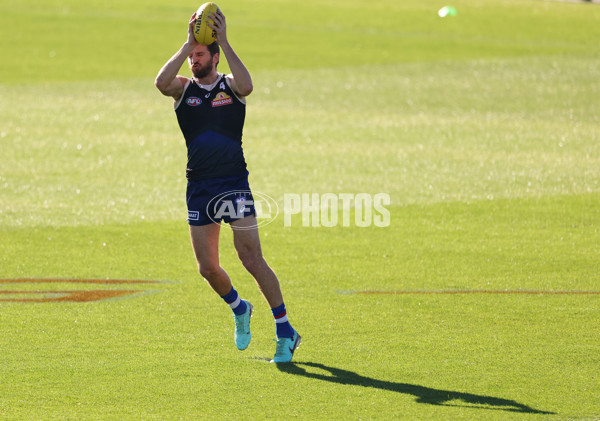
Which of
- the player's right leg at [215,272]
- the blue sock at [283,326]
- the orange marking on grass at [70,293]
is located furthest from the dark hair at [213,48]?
the orange marking on grass at [70,293]

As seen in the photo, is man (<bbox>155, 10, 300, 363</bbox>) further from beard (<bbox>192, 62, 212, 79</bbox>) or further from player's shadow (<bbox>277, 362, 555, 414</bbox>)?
player's shadow (<bbox>277, 362, 555, 414</bbox>)

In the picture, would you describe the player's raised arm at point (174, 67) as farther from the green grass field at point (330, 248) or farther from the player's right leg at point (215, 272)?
the green grass field at point (330, 248)

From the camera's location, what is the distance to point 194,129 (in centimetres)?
793

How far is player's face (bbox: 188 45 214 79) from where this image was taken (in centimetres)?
780

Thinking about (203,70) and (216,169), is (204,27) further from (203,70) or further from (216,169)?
(216,169)

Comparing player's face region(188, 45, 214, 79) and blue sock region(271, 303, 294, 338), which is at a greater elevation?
player's face region(188, 45, 214, 79)

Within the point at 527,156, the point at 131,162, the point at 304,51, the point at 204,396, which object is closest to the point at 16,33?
the point at 304,51

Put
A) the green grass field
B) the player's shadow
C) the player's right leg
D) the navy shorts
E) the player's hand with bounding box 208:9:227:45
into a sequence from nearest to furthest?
the player's shadow
the green grass field
the player's hand with bounding box 208:9:227:45
the navy shorts
the player's right leg

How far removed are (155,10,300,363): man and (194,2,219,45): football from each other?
7 centimetres

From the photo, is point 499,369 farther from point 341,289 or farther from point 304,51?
point 304,51

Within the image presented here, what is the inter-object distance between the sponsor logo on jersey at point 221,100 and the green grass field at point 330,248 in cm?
206

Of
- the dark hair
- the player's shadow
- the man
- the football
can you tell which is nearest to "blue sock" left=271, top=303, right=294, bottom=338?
the man

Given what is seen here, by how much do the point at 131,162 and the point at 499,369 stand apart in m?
10.9

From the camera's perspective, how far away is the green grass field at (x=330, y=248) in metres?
7.21
